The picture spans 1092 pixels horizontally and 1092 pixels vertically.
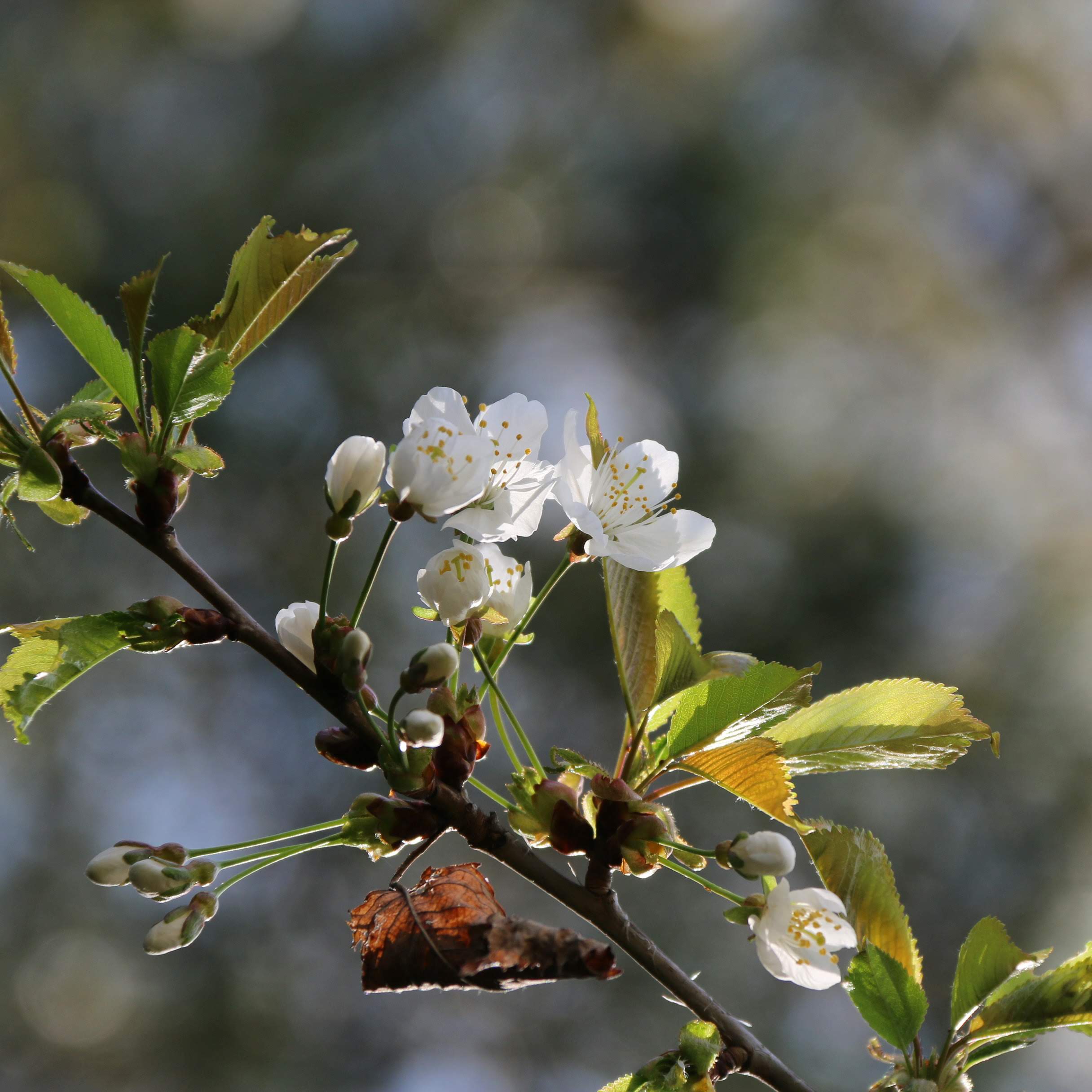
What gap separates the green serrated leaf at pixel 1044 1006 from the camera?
68cm

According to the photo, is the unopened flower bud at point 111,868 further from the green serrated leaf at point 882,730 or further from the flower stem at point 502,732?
the green serrated leaf at point 882,730

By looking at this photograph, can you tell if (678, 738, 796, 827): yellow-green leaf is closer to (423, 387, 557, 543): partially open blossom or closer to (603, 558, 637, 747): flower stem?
(603, 558, 637, 747): flower stem

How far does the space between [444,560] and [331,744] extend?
0.14 metres

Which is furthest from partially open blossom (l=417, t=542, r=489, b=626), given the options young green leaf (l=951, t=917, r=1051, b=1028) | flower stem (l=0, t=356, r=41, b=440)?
young green leaf (l=951, t=917, r=1051, b=1028)

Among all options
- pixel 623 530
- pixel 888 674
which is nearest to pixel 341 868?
pixel 888 674

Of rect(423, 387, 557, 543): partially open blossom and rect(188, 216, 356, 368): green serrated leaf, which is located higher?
rect(188, 216, 356, 368): green serrated leaf

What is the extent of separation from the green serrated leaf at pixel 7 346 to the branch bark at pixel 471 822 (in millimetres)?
77

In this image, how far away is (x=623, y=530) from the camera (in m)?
0.80

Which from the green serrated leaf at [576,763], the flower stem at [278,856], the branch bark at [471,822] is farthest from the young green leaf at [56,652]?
the green serrated leaf at [576,763]

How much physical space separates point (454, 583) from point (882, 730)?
0.31m

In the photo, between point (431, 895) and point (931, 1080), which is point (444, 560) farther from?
point (931, 1080)

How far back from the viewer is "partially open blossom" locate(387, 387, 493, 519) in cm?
65

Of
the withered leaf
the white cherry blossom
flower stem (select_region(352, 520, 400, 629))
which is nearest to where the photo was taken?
the withered leaf

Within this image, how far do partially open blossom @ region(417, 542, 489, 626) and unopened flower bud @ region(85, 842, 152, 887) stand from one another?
24 cm
